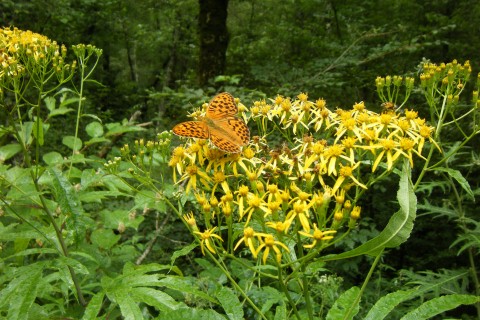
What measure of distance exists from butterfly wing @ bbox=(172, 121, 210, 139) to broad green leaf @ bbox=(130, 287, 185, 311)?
2.48 ft

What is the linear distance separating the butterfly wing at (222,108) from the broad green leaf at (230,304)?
96 centimetres

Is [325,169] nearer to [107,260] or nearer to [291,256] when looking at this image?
[291,256]

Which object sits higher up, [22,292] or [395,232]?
[395,232]

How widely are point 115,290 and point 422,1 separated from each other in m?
8.11

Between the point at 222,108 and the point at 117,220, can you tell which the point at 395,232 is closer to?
the point at 222,108

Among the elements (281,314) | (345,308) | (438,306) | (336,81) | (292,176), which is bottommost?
(281,314)

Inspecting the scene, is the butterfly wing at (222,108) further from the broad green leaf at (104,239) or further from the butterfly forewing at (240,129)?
the broad green leaf at (104,239)

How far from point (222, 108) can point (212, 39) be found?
4627 mm

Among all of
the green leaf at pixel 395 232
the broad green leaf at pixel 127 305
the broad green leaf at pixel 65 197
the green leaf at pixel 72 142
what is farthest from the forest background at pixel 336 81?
the green leaf at pixel 395 232

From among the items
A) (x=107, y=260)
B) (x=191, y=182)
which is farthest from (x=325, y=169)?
(x=107, y=260)

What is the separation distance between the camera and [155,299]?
199 cm

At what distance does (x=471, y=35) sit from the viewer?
8.12 metres

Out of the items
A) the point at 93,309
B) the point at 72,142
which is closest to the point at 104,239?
the point at 72,142

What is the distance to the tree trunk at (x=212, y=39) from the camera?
6.75 meters
